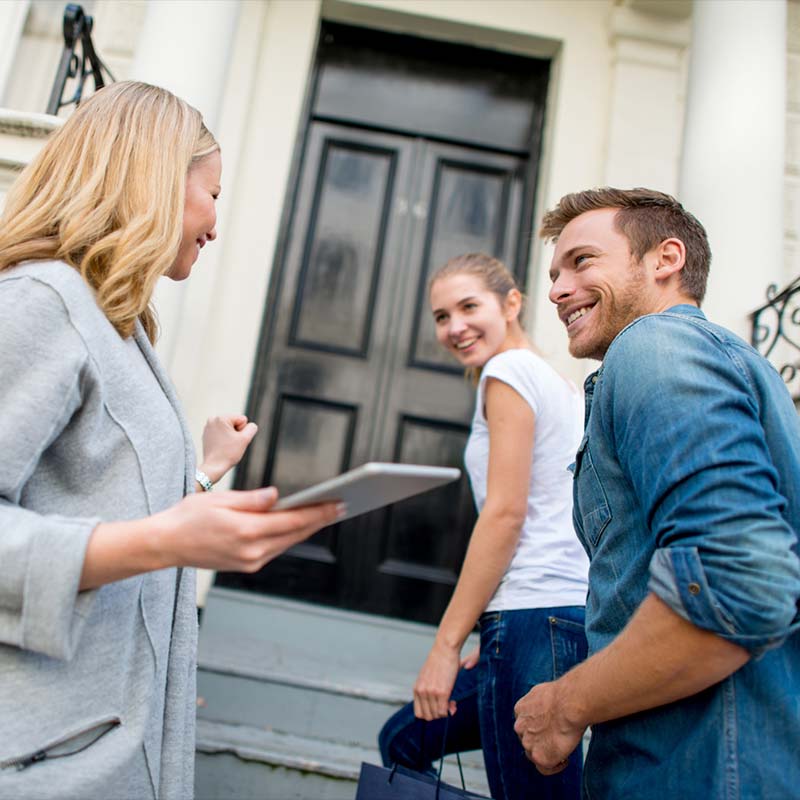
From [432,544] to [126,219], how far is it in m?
2.76

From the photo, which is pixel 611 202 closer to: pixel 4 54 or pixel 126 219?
pixel 126 219

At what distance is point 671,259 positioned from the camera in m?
1.39

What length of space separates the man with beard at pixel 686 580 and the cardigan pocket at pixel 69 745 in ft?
2.09

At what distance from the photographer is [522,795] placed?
5.26ft

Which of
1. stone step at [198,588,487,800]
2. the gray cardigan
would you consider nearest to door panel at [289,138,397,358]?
stone step at [198,588,487,800]

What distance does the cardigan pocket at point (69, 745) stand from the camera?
3.05ft

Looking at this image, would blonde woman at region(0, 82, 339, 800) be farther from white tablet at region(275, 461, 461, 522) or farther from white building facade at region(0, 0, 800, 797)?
white building facade at region(0, 0, 800, 797)

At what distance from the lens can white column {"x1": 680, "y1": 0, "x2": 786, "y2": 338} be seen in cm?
300

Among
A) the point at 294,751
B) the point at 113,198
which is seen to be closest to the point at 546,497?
the point at 113,198

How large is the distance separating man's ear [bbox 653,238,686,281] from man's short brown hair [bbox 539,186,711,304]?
16 mm

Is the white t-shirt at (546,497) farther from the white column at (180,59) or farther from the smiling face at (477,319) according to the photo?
the white column at (180,59)

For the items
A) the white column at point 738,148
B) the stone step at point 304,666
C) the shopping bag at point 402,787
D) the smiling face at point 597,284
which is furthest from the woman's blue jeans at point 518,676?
the white column at point 738,148

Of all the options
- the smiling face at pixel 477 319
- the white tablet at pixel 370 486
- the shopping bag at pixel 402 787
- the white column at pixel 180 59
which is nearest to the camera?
the white tablet at pixel 370 486

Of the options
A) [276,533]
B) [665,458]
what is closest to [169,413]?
[276,533]
